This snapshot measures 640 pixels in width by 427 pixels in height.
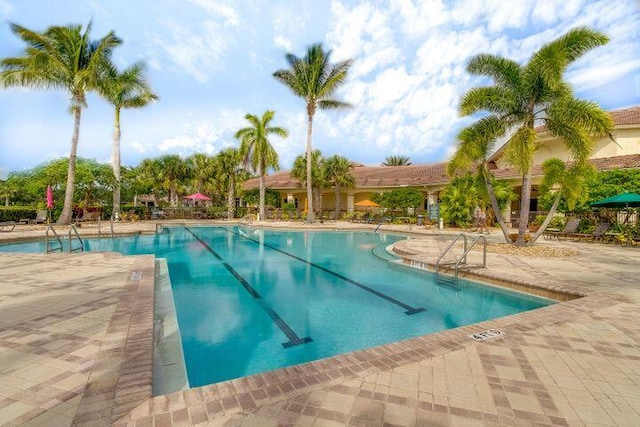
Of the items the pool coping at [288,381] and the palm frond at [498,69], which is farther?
the palm frond at [498,69]

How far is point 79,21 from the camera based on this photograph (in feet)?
64.6

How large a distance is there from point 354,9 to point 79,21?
16.3 meters

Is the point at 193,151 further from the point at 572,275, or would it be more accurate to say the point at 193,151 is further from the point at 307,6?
the point at 572,275

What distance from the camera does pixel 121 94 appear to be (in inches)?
953

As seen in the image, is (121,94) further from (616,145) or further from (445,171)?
(616,145)

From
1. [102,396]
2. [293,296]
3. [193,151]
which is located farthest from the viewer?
[193,151]

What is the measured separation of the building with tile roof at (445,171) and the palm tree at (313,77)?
30.2 ft

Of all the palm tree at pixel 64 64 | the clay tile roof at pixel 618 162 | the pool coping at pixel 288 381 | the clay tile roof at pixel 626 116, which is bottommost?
the pool coping at pixel 288 381

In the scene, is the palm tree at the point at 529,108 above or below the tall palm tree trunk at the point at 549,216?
above

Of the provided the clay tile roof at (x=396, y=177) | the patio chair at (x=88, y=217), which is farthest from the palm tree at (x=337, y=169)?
the patio chair at (x=88, y=217)

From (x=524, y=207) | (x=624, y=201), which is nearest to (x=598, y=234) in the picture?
(x=624, y=201)

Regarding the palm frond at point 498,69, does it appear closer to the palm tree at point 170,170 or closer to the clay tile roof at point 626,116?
the clay tile roof at point 626,116

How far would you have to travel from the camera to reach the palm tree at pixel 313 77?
977 inches

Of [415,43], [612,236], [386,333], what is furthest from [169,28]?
[612,236]
